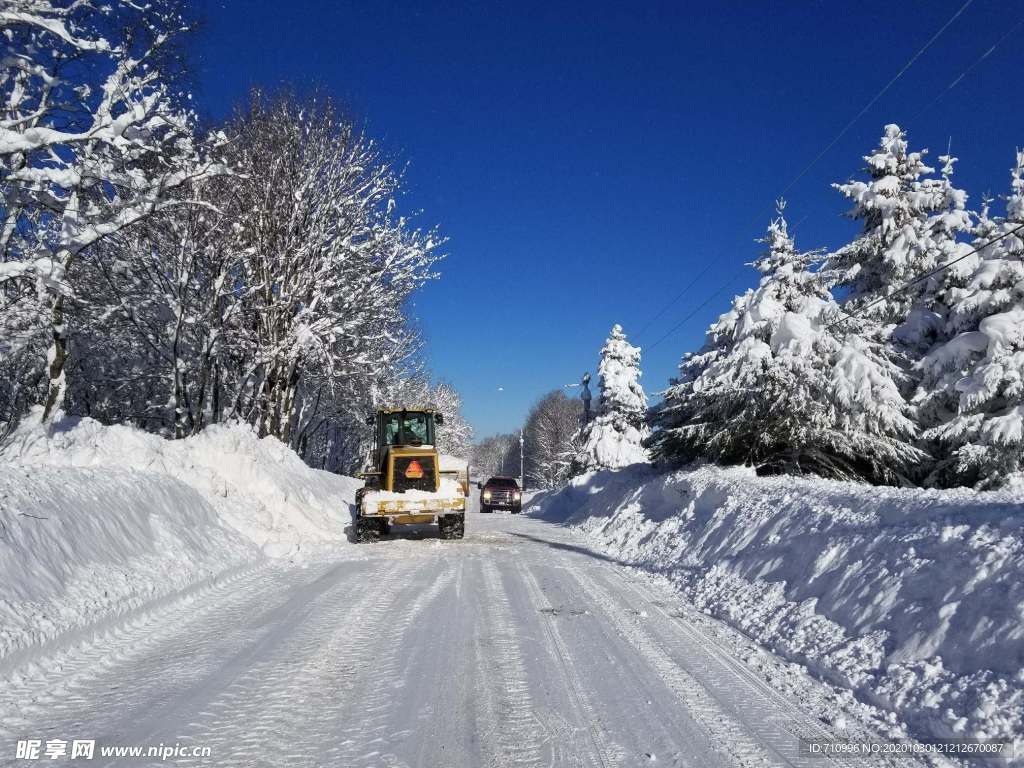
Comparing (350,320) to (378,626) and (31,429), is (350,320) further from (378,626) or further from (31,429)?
(378,626)

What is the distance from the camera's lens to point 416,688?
5488 mm

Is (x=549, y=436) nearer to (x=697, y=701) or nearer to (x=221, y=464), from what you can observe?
(x=221, y=464)

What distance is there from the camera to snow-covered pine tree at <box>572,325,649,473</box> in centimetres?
4300

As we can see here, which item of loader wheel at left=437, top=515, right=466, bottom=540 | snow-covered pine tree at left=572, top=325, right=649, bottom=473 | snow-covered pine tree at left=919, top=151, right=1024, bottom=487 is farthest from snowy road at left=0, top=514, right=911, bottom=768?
snow-covered pine tree at left=572, top=325, right=649, bottom=473

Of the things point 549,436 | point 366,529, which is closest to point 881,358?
point 366,529

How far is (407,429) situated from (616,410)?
2632 centimetres

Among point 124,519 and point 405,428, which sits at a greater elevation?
point 405,428

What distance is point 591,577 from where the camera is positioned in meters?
11.4

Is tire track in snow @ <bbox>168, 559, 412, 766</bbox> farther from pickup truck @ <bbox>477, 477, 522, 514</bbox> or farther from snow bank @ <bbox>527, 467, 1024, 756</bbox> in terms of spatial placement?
pickup truck @ <bbox>477, 477, 522, 514</bbox>

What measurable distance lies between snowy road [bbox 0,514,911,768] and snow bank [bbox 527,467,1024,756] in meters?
0.80

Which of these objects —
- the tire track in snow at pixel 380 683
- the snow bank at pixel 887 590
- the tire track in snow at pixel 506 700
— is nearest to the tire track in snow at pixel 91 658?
the tire track in snow at pixel 380 683

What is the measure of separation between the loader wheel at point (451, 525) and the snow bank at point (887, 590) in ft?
17.7

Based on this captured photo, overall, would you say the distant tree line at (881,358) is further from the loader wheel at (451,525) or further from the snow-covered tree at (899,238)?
the loader wheel at (451,525)

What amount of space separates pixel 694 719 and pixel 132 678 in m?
4.60
